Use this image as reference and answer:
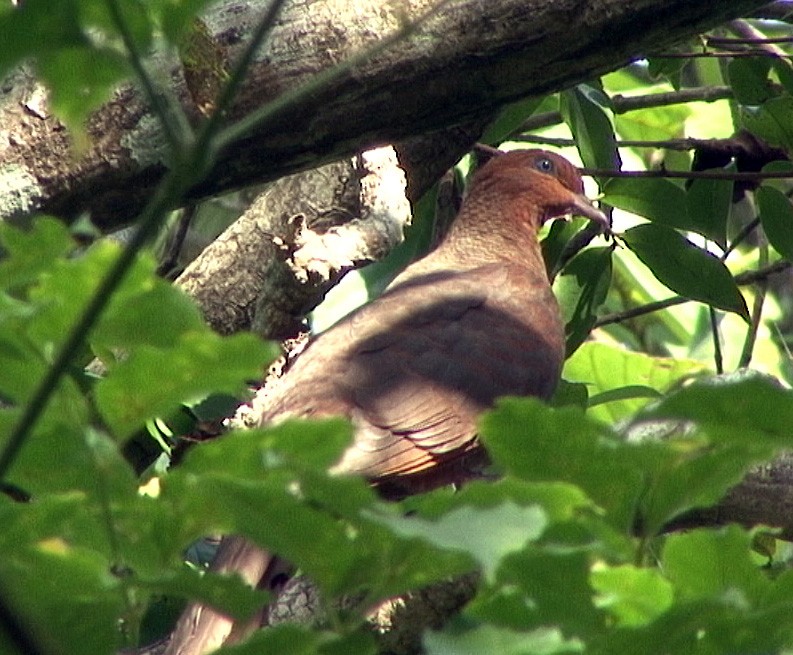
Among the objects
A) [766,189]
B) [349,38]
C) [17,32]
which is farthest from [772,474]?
[17,32]

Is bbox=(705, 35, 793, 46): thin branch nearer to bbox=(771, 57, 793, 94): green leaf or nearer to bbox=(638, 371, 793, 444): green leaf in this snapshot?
bbox=(771, 57, 793, 94): green leaf

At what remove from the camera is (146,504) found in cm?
101

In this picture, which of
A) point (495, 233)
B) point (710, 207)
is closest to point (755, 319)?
point (710, 207)

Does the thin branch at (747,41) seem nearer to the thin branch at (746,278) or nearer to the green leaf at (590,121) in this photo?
the green leaf at (590,121)

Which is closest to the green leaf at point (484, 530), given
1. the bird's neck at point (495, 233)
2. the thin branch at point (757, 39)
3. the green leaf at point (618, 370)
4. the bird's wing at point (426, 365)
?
the bird's wing at point (426, 365)

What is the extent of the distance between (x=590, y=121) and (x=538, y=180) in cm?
90

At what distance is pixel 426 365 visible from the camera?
11.8 feet

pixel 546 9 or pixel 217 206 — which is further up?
pixel 546 9

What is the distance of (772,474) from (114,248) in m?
2.08

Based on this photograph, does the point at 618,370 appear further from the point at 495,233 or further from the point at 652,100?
the point at 652,100

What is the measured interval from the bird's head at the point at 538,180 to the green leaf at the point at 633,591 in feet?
11.4

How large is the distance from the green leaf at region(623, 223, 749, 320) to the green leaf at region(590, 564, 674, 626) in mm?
2421

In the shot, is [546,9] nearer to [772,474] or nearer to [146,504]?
[772,474]

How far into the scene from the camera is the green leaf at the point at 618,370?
4.67 meters
